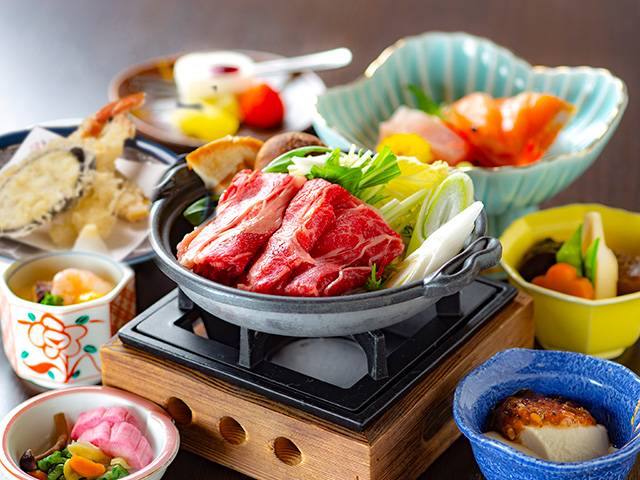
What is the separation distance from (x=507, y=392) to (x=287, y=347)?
415mm

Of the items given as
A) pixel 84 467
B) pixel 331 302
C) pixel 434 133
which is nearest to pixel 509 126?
pixel 434 133

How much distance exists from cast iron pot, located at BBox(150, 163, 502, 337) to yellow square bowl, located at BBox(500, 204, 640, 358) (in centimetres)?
34

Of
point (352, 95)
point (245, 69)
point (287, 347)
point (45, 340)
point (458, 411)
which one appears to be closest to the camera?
point (458, 411)

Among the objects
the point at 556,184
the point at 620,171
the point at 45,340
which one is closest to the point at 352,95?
the point at 556,184

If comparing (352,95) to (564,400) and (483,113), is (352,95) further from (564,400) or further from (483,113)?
(564,400)

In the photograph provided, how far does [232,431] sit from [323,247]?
13.6 inches

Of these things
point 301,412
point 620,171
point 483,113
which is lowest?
point 620,171

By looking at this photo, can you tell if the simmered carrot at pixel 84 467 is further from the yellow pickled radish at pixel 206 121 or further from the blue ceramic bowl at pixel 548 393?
the yellow pickled radish at pixel 206 121

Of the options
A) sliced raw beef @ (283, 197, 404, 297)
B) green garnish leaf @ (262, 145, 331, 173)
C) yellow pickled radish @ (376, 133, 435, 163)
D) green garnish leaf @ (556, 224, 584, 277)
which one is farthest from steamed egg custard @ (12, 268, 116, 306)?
green garnish leaf @ (556, 224, 584, 277)

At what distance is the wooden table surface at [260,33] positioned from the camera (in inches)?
98.5

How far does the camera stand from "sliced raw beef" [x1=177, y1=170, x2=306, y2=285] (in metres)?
1.11

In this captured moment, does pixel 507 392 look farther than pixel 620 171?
No

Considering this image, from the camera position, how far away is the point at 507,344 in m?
1.39

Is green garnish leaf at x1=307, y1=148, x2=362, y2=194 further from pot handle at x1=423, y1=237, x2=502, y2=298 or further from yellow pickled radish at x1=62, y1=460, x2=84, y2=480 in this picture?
yellow pickled radish at x1=62, y1=460, x2=84, y2=480
